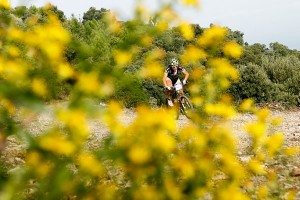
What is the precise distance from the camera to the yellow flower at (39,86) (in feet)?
6.70

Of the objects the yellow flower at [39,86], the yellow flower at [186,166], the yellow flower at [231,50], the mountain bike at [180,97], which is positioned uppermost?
the mountain bike at [180,97]

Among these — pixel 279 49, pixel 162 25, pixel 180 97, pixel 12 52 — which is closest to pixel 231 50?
pixel 162 25

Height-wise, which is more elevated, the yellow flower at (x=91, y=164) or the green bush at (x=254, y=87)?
the green bush at (x=254, y=87)

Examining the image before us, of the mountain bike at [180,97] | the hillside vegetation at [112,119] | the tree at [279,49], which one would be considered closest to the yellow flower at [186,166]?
the hillside vegetation at [112,119]

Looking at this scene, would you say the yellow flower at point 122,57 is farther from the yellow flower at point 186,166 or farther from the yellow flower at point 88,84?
the yellow flower at point 186,166

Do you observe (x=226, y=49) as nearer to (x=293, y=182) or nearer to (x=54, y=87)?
(x=54, y=87)

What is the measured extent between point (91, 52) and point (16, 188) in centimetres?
59

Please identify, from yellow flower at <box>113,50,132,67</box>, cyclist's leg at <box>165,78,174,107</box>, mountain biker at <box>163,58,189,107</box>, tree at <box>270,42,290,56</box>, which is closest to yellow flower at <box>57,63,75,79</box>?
yellow flower at <box>113,50,132,67</box>

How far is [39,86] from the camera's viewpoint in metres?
2.10

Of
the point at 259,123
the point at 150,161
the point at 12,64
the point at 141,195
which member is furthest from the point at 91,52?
the point at 259,123

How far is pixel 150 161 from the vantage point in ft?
7.02

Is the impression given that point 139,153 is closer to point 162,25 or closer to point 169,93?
point 162,25

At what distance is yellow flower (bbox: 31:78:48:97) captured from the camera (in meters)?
→ 2.04

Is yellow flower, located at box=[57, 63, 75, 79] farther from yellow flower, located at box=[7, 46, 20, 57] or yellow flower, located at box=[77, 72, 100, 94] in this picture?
yellow flower, located at box=[7, 46, 20, 57]
